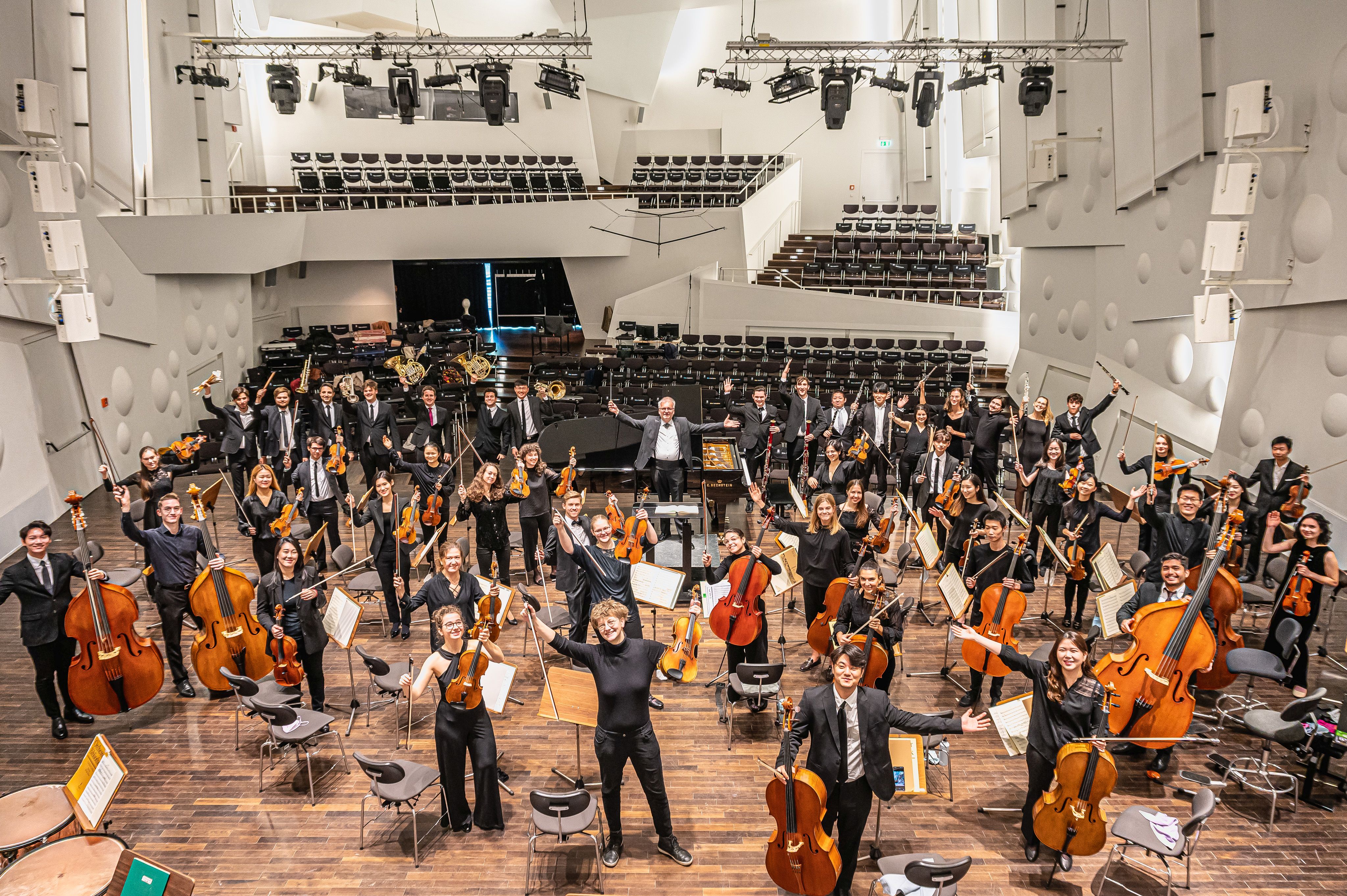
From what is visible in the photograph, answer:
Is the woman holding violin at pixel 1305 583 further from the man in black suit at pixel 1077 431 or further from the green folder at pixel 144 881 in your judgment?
the green folder at pixel 144 881

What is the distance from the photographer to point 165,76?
13.5 meters

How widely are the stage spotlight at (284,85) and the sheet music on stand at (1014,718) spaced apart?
12.5 metres

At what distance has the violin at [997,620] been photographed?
5773mm

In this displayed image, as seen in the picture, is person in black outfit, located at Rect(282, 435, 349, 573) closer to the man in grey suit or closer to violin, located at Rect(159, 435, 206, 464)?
violin, located at Rect(159, 435, 206, 464)

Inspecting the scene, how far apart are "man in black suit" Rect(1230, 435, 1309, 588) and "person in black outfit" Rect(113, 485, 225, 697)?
828 centimetres

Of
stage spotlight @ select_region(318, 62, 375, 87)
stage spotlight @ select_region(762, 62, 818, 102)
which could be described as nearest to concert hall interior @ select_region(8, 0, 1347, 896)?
stage spotlight @ select_region(762, 62, 818, 102)

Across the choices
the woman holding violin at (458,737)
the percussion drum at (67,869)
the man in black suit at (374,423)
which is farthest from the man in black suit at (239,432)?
the percussion drum at (67,869)

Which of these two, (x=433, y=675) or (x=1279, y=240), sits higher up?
(x=1279, y=240)

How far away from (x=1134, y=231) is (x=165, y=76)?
1382 centimetres

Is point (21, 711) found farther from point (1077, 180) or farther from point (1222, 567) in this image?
point (1077, 180)

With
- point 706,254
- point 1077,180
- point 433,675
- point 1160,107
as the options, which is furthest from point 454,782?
point 706,254

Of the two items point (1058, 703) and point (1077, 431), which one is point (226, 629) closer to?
point (1058, 703)

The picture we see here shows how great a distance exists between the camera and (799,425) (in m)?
10.2

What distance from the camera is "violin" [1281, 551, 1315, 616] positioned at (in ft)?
20.5
